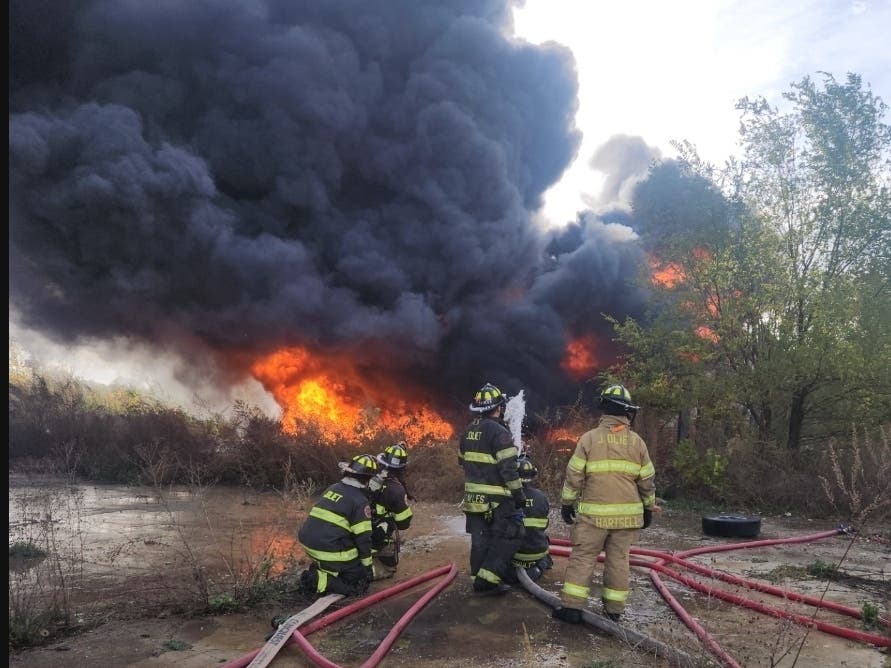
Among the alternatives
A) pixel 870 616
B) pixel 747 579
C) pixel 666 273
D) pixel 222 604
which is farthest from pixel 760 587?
pixel 666 273

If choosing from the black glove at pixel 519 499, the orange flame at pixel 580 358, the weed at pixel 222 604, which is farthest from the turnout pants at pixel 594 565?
the orange flame at pixel 580 358

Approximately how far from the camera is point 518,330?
64.7 feet

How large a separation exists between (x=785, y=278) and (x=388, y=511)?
24.5 ft

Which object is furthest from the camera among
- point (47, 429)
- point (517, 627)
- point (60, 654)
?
point (47, 429)

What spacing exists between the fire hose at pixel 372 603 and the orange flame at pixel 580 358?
1388 centimetres

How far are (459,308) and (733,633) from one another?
1682 cm

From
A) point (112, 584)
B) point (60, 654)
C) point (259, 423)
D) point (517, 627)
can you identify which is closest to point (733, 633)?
point (517, 627)

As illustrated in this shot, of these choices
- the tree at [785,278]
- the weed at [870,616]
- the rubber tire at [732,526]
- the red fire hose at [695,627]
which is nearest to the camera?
the red fire hose at [695,627]

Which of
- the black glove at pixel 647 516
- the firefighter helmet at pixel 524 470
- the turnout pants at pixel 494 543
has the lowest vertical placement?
the turnout pants at pixel 494 543

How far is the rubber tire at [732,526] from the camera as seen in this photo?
7.80 m

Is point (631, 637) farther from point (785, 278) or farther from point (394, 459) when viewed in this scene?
point (785, 278)

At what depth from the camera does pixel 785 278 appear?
10.1 metres

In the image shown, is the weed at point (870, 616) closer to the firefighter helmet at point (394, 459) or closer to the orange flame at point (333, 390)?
the firefighter helmet at point (394, 459)

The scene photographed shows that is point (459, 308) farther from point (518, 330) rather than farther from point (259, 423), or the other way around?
point (259, 423)
